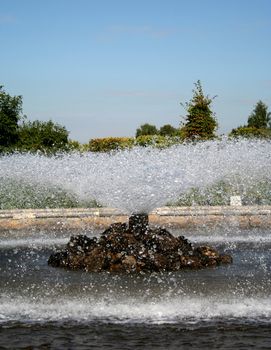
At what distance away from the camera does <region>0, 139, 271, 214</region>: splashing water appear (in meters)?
12.3

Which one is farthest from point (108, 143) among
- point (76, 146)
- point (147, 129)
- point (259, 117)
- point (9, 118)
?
point (147, 129)

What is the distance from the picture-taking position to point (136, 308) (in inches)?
332

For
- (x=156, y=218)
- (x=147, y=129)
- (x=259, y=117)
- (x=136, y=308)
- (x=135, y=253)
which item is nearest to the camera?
(x=136, y=308)

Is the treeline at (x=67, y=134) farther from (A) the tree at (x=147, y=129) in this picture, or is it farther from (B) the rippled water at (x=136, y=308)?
(A) the tree at (x=147, y=129)

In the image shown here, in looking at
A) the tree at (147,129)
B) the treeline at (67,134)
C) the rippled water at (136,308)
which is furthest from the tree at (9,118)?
the tree at (147,129)

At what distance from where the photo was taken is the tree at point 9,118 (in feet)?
138

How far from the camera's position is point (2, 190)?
77.6ft

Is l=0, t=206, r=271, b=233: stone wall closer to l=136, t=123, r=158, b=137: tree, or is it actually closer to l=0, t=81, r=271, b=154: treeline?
l=0, t=81, r=271, b=154: treeline

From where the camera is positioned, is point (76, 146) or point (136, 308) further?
point (76, 146)

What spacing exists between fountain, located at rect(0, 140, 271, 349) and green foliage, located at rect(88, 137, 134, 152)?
98.0ft

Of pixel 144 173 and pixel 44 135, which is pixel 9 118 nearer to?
pixel 44 135

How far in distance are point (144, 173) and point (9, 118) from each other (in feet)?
104

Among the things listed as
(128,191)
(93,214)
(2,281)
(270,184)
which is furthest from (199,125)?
(2,281)

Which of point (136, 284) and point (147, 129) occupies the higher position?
point (147, 129)
